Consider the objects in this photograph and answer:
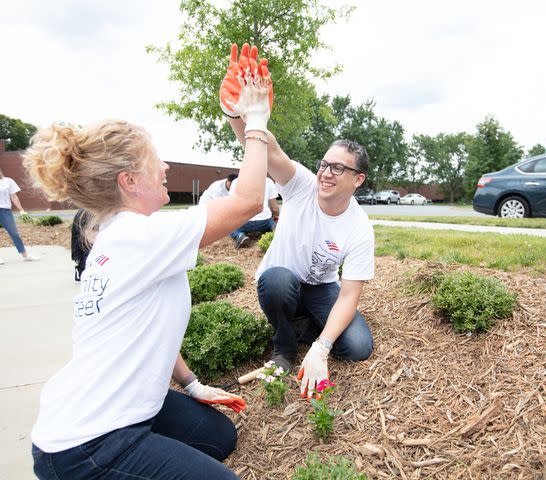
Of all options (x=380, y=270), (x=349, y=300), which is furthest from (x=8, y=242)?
(x=349, y=300)

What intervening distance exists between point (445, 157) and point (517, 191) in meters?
56.9

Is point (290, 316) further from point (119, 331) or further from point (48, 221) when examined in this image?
point (48, 221)

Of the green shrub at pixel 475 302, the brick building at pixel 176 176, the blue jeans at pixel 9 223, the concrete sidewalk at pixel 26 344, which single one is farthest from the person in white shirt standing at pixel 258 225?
the brick building at pixel 176 176

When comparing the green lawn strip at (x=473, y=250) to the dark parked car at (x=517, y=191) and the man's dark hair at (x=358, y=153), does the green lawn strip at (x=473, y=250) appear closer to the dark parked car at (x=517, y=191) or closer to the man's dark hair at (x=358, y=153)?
the man's dark hair at (x=358, y=153)

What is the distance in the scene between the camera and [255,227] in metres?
7.60

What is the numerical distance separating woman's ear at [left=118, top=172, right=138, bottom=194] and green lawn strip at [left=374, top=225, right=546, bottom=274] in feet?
10.8

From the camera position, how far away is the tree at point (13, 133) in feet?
169

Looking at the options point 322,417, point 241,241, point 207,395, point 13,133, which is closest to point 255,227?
point 241,241

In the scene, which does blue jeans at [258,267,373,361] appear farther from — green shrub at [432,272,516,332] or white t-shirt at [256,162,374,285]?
green shrub at [432,272,516,332]

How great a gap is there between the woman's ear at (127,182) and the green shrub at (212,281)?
3.03 meters

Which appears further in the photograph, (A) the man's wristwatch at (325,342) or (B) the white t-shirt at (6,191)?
(B) the white t-shirt at (6,191)

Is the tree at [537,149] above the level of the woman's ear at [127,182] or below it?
above

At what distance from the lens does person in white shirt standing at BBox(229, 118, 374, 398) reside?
2746 millimetres

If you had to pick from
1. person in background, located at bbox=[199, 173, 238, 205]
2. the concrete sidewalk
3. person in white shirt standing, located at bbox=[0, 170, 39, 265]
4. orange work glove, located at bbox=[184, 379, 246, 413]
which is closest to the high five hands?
orange work glove, located at bbox=[184, 379, 246, 413]
